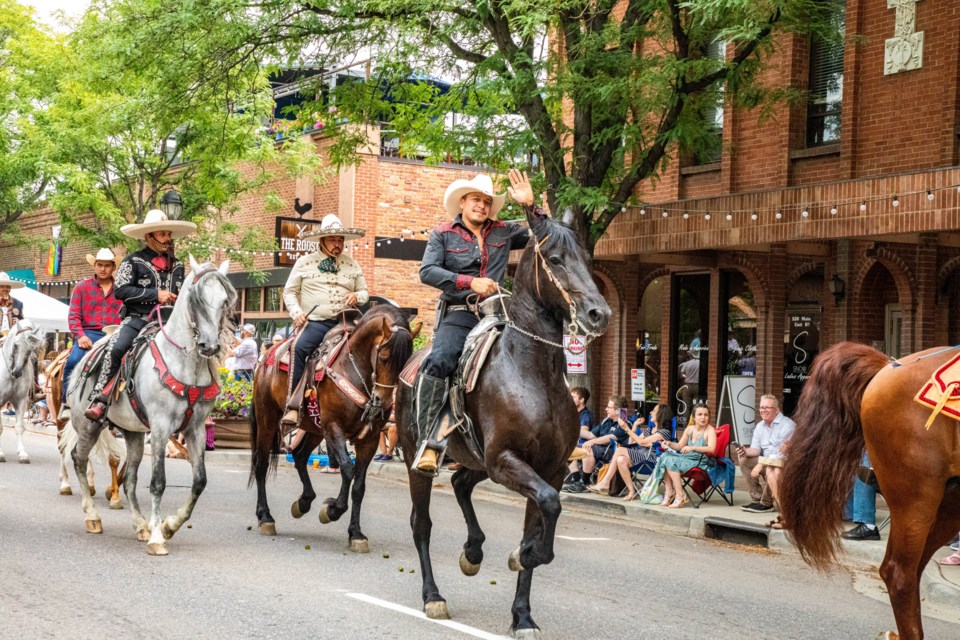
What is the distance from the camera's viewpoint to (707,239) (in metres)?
16.7

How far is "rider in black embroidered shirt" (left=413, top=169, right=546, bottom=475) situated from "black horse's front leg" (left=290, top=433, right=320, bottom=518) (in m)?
3.49

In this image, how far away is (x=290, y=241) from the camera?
2777 cm

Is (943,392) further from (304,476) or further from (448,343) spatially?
(304,476)

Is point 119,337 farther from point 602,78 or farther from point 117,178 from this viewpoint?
point 117,178

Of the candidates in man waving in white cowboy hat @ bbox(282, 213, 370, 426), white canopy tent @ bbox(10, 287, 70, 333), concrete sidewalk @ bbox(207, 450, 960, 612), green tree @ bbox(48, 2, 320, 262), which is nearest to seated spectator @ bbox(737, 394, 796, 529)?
concrete sidewalk @ bbox(207, 450, 960, 612)

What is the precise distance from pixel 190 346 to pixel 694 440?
7.07 meters

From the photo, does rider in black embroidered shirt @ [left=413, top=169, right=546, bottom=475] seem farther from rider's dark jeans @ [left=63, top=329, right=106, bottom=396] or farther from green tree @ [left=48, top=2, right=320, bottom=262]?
green tree @ [left=48, top=2, right=320, bottom=262]

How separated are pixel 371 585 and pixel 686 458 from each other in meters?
6.95

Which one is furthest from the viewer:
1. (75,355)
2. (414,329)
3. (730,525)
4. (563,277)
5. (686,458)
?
(686,458)

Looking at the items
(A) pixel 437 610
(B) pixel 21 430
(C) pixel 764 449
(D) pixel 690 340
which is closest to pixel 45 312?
(B) pixel 21 430

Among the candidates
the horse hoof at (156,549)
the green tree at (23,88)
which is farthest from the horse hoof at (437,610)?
the green tree at (23,88)

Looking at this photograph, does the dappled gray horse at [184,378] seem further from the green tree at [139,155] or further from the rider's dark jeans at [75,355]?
the green tree at [139,155]

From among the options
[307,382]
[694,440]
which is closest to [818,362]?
[307,382]

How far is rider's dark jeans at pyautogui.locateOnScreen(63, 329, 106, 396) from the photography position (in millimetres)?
12859
